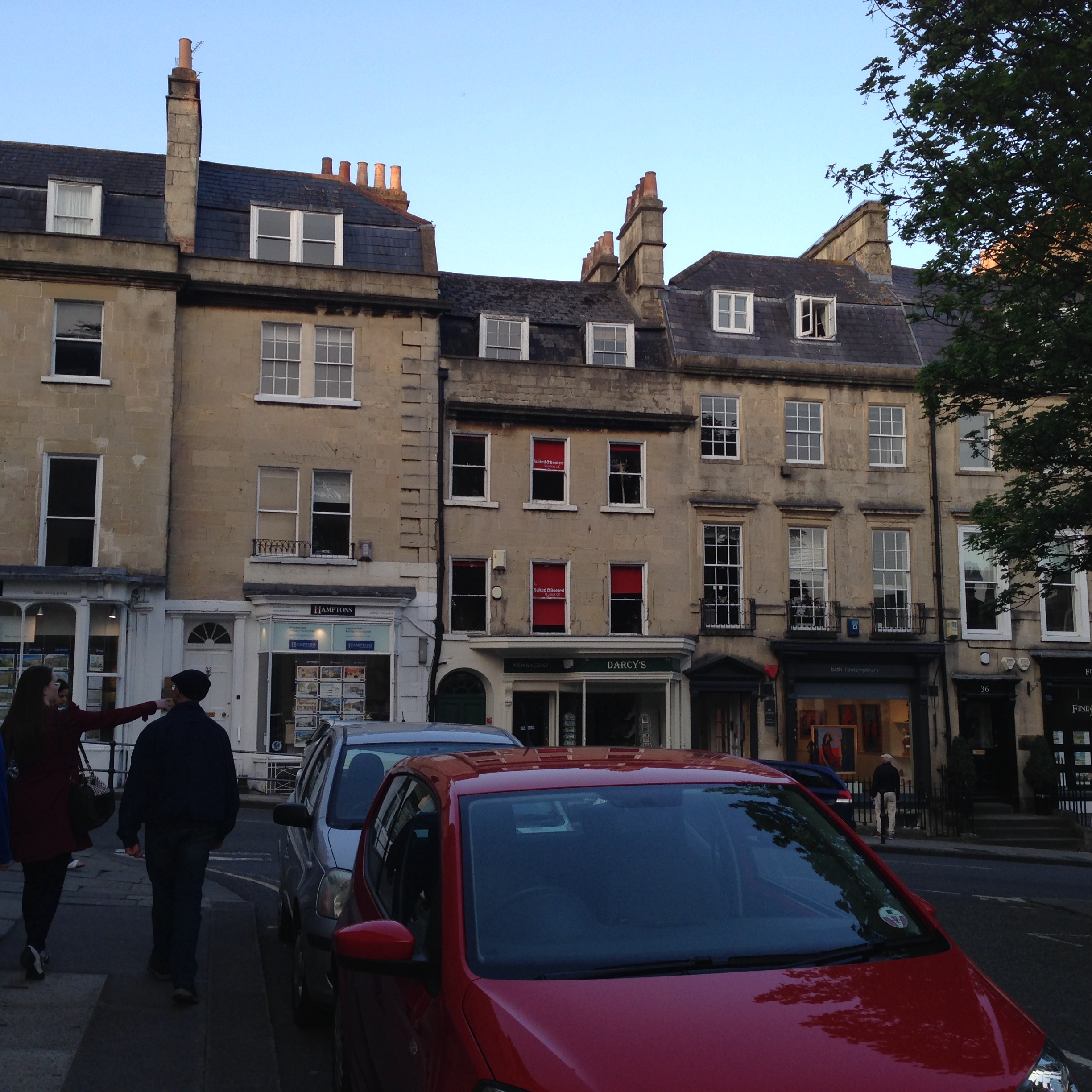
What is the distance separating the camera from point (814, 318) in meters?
31.0

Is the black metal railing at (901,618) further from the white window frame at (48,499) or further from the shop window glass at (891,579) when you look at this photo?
the white window frame at (48,499)

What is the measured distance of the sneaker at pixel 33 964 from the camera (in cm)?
711

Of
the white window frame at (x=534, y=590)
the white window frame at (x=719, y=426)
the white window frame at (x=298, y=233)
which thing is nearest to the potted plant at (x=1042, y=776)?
the white window frame at (x=719, y=426)

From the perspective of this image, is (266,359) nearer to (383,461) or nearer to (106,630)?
(383,461)

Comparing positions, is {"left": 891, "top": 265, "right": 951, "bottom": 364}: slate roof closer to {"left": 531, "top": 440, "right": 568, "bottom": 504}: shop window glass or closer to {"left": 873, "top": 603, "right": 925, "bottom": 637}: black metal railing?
{"left": 873, "top": 603, "right": 925, "bottom": 637}: black metal railing

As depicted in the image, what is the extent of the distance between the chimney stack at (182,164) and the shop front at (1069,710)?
23537 millimetres

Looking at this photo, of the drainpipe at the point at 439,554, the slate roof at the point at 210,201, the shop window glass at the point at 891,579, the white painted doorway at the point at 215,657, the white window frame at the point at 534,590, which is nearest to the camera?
the white painted doorway at the point at 215,657

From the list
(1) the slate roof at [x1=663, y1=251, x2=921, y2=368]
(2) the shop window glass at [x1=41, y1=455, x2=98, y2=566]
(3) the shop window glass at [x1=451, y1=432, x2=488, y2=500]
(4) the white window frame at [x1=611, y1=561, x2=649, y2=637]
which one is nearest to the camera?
(2) the shop window glass at [x1=41, y1=455, x2=98, y2=566]

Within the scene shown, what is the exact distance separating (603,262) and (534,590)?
36.9 feet

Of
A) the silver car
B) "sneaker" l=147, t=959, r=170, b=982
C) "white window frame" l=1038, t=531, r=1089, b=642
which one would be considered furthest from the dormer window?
"sneaker" l=147, t=959, r=170, b=982

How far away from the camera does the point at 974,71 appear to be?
1302 centimetres

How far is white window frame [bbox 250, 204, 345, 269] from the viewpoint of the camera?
26.8 metres

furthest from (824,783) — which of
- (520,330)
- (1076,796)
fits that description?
(520,330)

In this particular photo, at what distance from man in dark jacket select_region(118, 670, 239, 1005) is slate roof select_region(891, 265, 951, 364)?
86.5 ft
